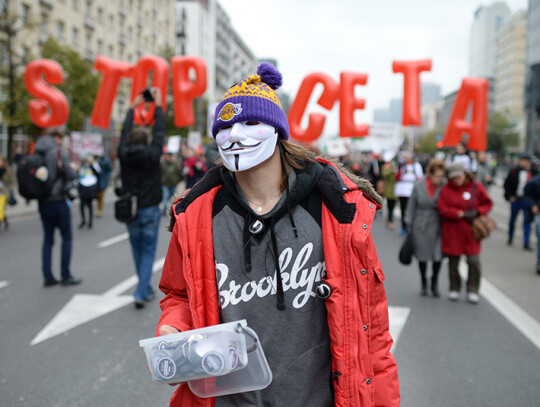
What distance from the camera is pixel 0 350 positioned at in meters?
4.61

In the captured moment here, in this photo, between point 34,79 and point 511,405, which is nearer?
point 511,405

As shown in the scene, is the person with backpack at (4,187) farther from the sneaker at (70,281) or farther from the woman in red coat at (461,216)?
the woman in red coat at (461,216)

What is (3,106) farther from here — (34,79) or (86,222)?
(86,222)

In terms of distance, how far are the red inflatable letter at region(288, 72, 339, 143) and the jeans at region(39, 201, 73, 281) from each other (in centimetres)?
887

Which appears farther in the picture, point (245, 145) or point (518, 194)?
point (518, 194)

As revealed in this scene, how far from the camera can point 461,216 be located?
6.41m

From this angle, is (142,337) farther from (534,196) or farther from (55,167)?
(534,196)

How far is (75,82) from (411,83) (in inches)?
685

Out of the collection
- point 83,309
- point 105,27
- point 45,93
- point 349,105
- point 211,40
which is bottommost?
point 83,309

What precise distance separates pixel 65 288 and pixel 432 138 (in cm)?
9530

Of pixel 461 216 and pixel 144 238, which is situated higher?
pixel 461 216

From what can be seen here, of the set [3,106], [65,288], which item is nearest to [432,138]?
[3,106]

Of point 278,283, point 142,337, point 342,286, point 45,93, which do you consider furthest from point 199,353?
point 45,93

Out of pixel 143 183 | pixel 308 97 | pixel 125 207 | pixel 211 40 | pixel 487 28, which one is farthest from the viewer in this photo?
pixel 487 28
